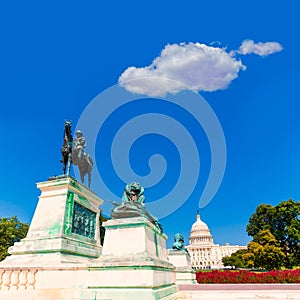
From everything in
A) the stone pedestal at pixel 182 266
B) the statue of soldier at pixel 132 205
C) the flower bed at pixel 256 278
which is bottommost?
the flower bed at pixel 256 278

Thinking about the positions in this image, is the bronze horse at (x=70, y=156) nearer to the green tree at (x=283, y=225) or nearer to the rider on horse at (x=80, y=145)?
the rider on horse at (x=80, y=145)

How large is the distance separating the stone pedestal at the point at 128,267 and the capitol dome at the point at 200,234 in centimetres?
13891

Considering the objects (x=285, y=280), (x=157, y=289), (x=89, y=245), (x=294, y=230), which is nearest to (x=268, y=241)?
(x=294, y=230)

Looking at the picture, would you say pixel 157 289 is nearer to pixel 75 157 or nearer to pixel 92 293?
pixel 92 293

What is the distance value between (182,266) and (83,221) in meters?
10.7

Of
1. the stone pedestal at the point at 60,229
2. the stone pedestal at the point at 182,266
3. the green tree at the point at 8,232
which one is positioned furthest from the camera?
the green tree at the point at 8,232

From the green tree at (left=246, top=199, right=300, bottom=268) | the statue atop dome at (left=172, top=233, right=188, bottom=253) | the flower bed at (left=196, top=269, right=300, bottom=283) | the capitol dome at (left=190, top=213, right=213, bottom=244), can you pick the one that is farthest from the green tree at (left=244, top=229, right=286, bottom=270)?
the capitol dome at (left=190, top=213, right=213, bottom=244)

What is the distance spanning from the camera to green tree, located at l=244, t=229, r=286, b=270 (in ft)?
129

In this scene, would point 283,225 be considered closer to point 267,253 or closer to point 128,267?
point 267,253

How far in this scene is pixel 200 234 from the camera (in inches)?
5502

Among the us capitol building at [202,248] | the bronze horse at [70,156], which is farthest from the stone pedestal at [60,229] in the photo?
the us capitol building at [202,248]

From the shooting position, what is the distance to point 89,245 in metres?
12.6

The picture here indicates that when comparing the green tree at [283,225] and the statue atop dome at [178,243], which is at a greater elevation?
the green tree at [283,225]

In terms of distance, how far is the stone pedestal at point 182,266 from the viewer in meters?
19.2
